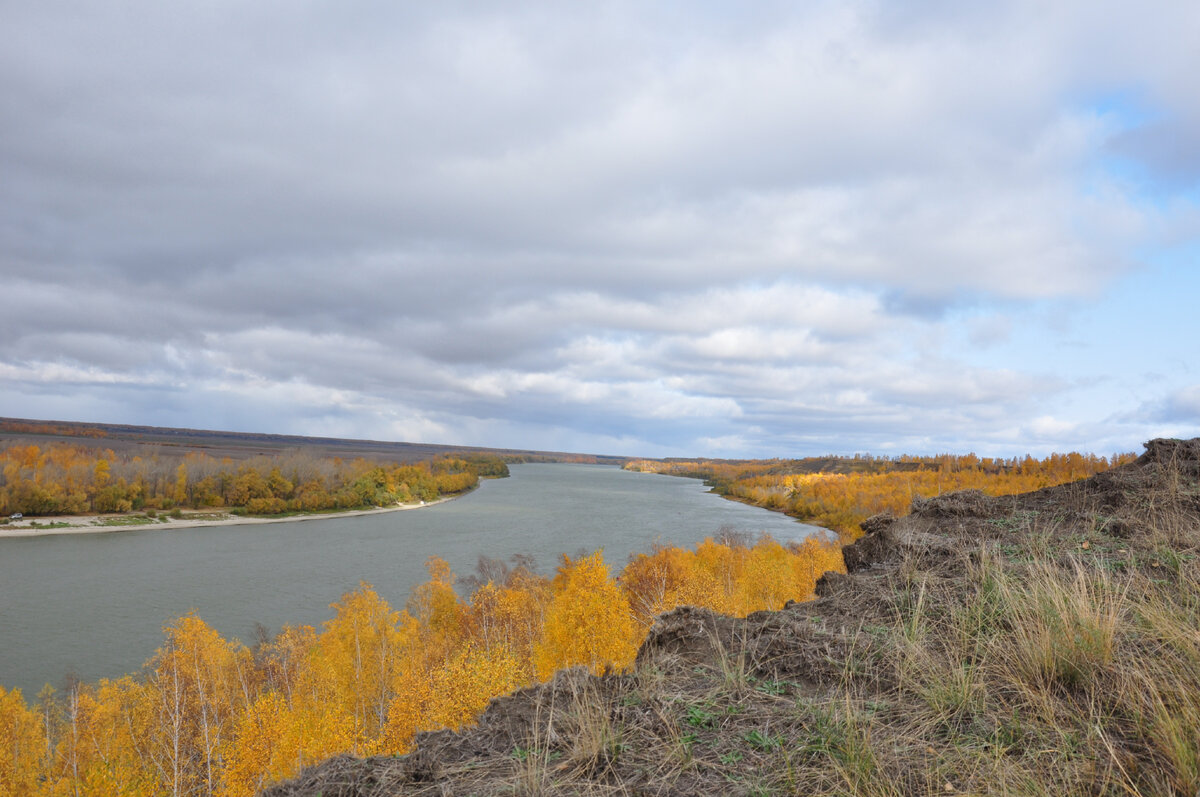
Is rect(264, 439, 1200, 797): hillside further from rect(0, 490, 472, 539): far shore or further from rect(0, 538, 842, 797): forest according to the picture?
rect(0, 490, 472, 539): far shore

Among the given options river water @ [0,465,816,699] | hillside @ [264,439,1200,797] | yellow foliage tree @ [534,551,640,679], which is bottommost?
river water @ [0,465,816,699]

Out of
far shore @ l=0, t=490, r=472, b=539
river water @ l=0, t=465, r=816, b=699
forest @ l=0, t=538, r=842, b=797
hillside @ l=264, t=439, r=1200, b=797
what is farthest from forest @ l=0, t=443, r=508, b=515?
hillside @ l=264, t=439, r=1200, b=797

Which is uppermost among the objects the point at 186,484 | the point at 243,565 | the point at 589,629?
the point at 186,484

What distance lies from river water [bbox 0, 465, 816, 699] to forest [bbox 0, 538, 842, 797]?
4834 millimetres

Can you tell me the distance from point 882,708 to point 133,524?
11097cm

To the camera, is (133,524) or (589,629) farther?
(133,524)

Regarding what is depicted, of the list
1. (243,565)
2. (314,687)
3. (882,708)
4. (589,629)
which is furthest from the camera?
(243,565)

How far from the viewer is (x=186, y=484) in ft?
348

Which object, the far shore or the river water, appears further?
the far shore

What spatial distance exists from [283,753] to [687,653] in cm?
2444

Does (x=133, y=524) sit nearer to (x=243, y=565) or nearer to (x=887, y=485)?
(x=243, y=565)

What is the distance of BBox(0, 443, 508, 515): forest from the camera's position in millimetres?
91625

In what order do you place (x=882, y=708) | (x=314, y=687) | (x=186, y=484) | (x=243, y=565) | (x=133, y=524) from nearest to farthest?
(x=882, y=708) < (x=314, y=687) < (x=243, y=565) < (x=133, y=524) < (x=186, y=484)

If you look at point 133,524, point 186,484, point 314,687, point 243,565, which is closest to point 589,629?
point 314,687
